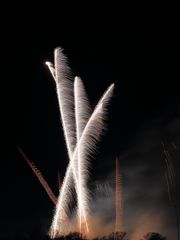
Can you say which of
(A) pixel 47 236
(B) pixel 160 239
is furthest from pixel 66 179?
(B) pixel 160 239

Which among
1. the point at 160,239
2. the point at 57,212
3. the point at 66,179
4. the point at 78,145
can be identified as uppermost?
the point at 78,145

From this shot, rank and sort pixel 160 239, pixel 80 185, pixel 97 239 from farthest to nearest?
1. pixel 160 239
2. pixel 97 239
3. pixel 80 185

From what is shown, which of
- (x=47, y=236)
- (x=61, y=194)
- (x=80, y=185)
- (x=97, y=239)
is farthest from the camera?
(x=97, y=239)

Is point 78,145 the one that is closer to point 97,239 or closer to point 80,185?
point 80,185

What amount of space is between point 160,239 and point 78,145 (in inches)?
2317

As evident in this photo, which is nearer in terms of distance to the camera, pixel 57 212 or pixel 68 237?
pixel 57 212

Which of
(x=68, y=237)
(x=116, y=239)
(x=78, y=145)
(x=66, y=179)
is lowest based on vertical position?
(x=116, y=239)

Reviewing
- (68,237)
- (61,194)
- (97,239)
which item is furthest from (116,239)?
(61,194)

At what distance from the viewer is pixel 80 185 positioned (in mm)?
32625

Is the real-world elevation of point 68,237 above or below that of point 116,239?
above

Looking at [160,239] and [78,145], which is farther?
[160,239]

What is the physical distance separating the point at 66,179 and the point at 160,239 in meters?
56.8

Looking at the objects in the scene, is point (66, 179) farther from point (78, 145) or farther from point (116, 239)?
point (116, 239)

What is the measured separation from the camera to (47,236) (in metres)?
64.6
